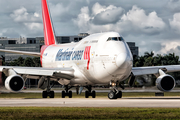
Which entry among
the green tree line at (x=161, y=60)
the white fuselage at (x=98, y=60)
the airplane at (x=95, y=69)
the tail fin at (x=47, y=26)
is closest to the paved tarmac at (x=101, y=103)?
the white fuselage at (x=98, y=60)

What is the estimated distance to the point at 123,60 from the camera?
27.1 m

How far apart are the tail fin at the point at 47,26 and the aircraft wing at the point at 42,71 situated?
12.1 metres

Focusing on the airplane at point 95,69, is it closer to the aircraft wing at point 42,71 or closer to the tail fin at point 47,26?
the aircraft wing at point 42,71

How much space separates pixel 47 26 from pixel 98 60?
1827 cm

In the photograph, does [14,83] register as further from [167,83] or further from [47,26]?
[47,26]

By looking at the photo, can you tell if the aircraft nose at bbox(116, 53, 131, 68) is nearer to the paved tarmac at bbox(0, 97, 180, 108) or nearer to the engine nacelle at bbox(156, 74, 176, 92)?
the paved tarmac at bbox(0, 97, 180, 108)

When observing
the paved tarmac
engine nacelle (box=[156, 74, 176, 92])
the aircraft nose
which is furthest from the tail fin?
the paved tarmac

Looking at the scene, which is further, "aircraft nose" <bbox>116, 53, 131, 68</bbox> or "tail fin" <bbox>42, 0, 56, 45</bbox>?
"tail fin" <bbox>42, 0, 56, 45</bbox>

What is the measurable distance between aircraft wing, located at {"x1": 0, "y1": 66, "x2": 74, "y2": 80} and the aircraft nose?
24.1 ft

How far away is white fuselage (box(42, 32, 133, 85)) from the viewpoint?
91.1ft

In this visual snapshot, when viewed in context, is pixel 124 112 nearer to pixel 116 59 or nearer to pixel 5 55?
pixel 116 59

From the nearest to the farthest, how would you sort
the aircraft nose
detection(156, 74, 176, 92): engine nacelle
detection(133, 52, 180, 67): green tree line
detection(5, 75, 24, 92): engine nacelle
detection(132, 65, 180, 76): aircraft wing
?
the aircraft nose < detection(5, 75, 24, 92): engine nacelle < detection(156, 74, 176, 92): engine nacelle < detection(132, 65, 180, 76): aircraft wing < detection(133, 52, 180, 67): green tree line

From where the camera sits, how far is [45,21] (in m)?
46.9

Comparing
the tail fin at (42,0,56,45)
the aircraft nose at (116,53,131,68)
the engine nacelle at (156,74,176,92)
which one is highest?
the tail fin at (42,0,56,45)
